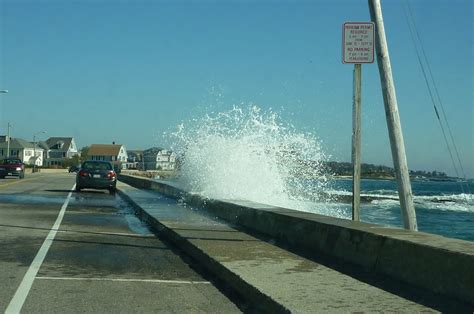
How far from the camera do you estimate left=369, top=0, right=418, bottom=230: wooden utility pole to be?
9.23m

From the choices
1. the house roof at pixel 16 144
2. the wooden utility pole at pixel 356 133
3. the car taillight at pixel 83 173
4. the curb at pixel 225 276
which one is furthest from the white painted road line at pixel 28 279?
the house roof at pixel 16 144

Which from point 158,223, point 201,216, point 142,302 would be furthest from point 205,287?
point 201,216

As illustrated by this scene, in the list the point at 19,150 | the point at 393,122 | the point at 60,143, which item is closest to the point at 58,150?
the point at 60,143

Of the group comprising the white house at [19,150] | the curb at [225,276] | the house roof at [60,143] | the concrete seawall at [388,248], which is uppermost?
the house roof at [60,143]

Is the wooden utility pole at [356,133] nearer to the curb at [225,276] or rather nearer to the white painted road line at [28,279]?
the curb at [225,276]

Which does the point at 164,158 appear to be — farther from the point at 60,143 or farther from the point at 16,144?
the point at 60,143

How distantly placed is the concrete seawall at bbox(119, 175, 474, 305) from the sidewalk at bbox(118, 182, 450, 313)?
1.15ft

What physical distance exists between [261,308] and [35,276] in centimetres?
348

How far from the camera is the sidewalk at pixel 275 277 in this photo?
20.4 feet

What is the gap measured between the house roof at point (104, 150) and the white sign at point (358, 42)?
142917 millimetres

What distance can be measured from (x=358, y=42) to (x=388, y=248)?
3357 mm

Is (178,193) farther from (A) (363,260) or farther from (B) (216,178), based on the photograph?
(A) (363,260)

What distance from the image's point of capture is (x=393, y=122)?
9297 millimetres

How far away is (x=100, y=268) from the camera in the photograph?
918 cm
